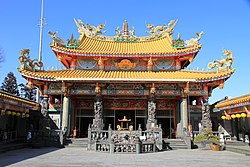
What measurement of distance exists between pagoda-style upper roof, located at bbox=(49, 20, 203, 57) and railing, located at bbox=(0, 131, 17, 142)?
7420mm

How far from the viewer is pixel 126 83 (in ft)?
58.6

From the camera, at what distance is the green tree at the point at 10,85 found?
137 ft

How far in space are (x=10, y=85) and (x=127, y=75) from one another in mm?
31970

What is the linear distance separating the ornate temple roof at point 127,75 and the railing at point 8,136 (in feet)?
14.5

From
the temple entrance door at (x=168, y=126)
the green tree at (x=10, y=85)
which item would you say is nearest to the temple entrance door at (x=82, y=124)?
the temple entrance door at (x=168, y=126)

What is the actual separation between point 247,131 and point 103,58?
13.1 metres

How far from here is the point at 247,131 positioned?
18.1 m

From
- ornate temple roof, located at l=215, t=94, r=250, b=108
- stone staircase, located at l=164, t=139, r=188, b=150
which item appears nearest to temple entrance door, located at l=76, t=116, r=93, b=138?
stone staircase, located at l=164, t=139, r=188, b=150

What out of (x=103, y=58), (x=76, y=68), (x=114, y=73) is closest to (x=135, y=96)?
(x=114, y=73)

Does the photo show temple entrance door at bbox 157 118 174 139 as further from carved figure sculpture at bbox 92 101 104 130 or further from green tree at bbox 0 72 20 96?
green tree at bbox 0 72 20 96

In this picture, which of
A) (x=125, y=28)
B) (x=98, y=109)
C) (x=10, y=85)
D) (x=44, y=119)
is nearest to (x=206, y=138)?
(x=98, y=109)

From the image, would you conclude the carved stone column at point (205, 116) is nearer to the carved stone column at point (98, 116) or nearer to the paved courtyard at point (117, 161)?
the paved courtyard at point (117, 161)

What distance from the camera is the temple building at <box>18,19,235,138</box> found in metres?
17.4

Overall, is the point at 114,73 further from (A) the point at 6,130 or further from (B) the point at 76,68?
(A) the point at 6,130
